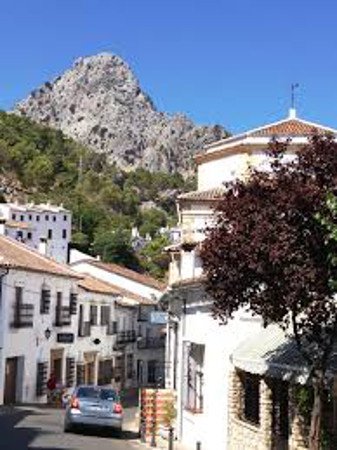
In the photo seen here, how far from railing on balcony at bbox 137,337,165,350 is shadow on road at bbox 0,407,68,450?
1265 inches

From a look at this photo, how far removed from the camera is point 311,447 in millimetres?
12555

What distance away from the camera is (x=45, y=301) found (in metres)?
43.0

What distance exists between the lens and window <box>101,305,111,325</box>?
54969 mm

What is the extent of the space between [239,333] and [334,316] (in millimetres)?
8700

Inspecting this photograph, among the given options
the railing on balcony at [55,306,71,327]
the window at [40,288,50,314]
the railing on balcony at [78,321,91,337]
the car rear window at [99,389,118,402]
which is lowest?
the car rear window at [99,389,118,402]

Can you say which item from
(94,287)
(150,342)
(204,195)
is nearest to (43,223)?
(150,342)

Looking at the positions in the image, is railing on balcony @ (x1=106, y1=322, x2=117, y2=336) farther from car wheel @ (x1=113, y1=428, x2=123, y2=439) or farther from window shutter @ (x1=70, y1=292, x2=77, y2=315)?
car wheel @ (x1=113, y1=428, x2=123, y2=439)

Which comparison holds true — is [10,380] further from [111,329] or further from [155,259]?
[155,259]

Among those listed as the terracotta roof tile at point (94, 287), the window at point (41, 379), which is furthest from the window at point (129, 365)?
the window at point (41, 379)

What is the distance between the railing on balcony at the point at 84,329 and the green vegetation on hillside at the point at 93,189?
1984 inches

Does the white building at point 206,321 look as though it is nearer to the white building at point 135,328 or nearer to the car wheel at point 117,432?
the car wheel at point 117,432

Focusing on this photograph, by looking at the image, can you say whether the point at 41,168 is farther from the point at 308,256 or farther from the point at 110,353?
the point at 308,256

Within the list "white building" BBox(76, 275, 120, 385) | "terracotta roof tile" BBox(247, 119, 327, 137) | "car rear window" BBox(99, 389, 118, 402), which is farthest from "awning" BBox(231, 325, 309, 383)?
"white building" BBox(76, 275, 120, 385)

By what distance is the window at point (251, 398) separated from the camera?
19.9 meters
